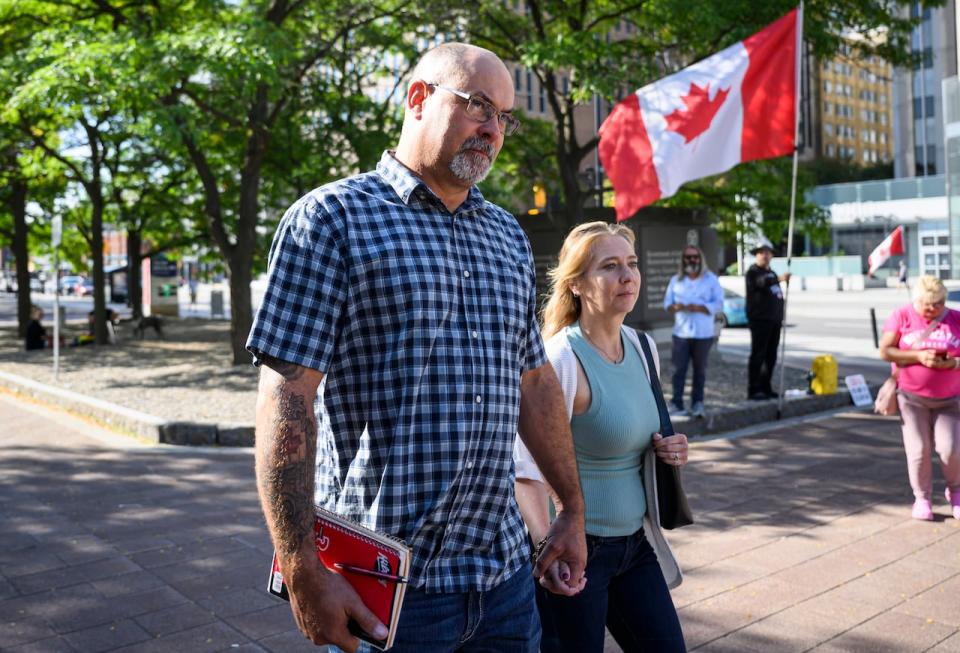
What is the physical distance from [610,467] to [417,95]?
54.8 inches

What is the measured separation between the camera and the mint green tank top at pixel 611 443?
2.93 metres

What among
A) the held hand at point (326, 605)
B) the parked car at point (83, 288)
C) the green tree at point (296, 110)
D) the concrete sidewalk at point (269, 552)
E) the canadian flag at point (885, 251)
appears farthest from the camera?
the parked car at point (83, 288)

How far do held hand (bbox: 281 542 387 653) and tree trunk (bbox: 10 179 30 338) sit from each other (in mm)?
25425

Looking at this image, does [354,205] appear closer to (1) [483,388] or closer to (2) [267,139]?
(1) [483,388]

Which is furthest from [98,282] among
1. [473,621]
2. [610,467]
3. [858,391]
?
[473,621]

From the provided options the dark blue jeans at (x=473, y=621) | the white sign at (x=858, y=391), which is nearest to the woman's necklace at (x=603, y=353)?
the dark blue jeans at (x=473, y=621)

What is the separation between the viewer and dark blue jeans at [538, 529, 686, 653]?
2781mm

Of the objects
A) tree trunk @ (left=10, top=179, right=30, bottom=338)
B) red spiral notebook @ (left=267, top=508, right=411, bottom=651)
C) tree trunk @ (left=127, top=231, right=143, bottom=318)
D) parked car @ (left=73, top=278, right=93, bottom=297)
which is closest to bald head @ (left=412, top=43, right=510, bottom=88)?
red spiral notebook @ (left=267, top=508, right=411, bottom=651)

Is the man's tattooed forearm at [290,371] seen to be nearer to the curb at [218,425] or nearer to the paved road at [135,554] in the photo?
the paved road at [135,554]

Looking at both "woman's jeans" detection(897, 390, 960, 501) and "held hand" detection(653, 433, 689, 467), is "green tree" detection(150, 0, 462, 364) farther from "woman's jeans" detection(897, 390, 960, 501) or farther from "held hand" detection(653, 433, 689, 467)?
"held hand" detection(653, 433, 689, 467)

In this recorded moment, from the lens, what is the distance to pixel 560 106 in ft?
51.2

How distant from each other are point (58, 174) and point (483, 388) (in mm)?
23301

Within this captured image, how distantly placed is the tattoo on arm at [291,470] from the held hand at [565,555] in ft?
2.78

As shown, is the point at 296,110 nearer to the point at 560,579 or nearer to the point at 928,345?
the point at 928,345
